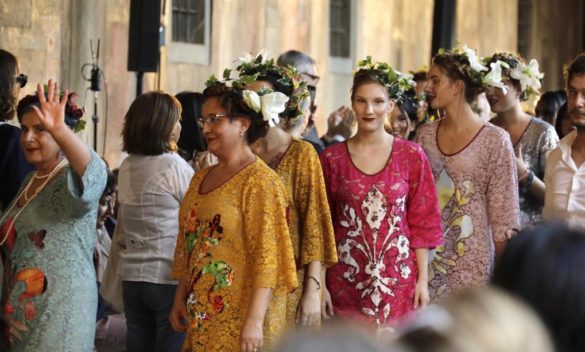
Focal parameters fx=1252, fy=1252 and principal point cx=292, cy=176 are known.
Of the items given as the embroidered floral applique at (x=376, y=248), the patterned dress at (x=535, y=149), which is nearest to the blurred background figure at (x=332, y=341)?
the embroidered floral applique at (x=376, y=248)

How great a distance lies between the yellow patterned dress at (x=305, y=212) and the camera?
5551 mm

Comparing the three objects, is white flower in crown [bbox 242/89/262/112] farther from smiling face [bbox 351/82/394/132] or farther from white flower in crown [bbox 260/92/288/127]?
smiling face [bbox 351/82/394/132]

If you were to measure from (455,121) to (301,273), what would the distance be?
1.20 metres

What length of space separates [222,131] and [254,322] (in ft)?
2.78

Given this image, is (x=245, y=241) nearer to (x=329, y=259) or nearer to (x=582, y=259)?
(x=329, y=259)

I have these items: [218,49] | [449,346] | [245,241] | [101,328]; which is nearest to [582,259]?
[449,346]

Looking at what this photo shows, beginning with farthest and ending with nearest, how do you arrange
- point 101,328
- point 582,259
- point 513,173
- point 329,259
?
1. point 101,328
2. point 513,173
3. point 329,259
4. point 582,259

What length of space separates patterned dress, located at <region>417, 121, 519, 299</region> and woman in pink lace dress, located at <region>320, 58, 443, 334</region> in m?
0.34

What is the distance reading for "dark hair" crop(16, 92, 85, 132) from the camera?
5.22 metres

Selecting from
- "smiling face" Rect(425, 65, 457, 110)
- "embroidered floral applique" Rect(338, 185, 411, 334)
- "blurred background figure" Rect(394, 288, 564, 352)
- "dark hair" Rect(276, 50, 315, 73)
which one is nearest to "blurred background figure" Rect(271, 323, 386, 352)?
"blurred background figure" Rect(394, 288, 564, 352)

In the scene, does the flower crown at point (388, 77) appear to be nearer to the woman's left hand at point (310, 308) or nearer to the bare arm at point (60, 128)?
the woman's left hand at point (310, 308)

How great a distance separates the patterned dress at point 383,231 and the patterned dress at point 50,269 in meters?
1.30

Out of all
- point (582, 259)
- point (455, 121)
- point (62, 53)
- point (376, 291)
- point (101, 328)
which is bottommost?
point (101, 328)

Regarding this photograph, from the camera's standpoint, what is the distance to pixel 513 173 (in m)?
6.09
